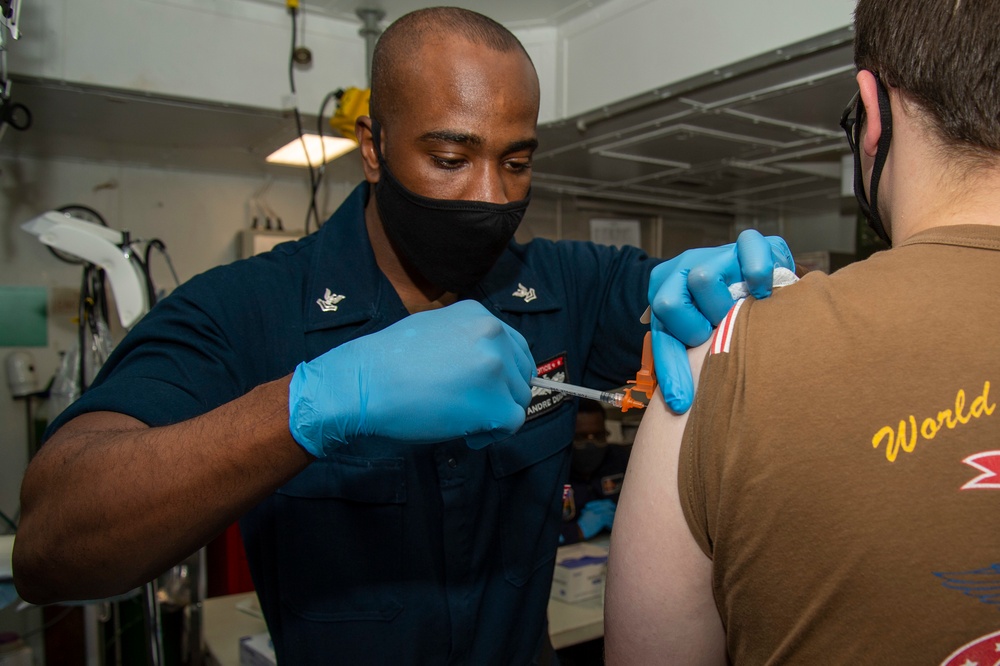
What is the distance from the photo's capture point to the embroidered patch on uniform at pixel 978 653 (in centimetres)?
59

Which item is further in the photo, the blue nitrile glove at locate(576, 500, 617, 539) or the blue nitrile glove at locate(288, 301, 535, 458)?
the blue nitrile glove at locate(576, 500, 617, 539)

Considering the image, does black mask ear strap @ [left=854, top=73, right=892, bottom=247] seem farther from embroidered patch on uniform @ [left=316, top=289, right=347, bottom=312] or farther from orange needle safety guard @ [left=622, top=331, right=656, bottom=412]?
embroidered patch on uniform @ [left=316, top=289, right=347, bottom=312]

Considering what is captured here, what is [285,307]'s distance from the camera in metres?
1.25

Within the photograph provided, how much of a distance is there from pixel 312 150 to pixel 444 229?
1997 mm

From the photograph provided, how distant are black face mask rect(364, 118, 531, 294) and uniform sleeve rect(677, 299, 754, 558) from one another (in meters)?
A: 0.57

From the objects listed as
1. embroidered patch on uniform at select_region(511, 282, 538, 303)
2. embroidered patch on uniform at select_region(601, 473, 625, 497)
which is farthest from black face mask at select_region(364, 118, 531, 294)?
embroidered patch on uniform at select_region(601, 473, 625, 497)

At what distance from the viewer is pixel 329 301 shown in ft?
4.23

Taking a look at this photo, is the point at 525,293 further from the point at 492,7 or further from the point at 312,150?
the point at 312,150

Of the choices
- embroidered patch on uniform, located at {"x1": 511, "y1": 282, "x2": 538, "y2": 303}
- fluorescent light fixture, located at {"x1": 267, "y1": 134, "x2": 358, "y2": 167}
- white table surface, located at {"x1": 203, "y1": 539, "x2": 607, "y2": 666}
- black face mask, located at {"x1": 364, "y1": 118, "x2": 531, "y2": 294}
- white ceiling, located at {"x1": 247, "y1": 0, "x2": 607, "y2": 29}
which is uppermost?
white ceiling, located at {"x1": 247, "y1": 0, "x2": 607, "y2": 29}

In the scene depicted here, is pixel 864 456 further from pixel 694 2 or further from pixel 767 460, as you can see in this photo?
pixel 694 2

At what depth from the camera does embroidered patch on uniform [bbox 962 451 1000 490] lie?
59cm

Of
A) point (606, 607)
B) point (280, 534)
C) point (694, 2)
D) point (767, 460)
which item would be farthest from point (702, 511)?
point (694, 2)

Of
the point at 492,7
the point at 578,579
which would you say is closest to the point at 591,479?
the point at 578,579

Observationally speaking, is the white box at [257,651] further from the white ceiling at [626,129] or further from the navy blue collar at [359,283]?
the white ceiling at [626,129]
